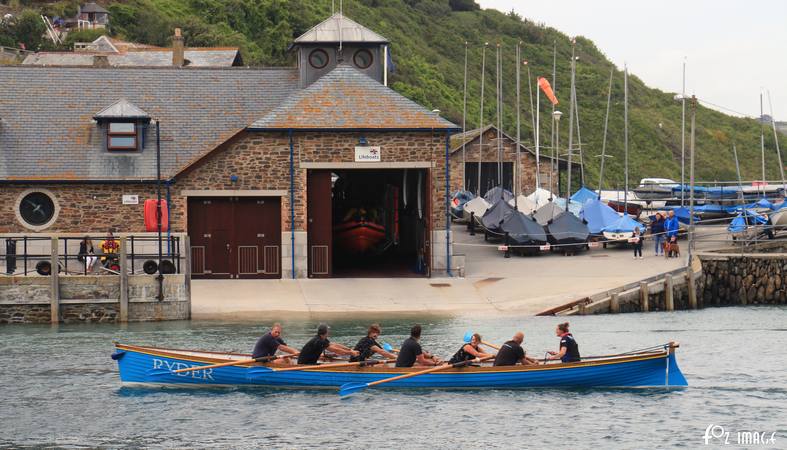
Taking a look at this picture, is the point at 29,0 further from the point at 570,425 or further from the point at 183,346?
the point at 570,425

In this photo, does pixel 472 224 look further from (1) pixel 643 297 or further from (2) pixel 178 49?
(1) pixel 643 297

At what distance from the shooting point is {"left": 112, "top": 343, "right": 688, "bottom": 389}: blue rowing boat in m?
28.6

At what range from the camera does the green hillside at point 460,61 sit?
9956cm

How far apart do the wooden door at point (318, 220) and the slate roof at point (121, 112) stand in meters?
6.54

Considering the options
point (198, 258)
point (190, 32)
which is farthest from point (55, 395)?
point (190, 32)

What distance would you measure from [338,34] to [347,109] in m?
6.85

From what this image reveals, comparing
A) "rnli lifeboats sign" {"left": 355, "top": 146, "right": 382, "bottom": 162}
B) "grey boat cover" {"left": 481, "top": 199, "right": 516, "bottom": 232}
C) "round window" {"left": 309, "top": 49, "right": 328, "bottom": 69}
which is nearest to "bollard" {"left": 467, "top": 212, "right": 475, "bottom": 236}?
"grey boat cover" {"left": 481, "top": 199, "right": 516, "bottom": 232}

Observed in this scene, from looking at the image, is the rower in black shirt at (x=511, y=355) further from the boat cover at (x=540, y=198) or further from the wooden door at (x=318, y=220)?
the boat cover at (x=540, y=198)

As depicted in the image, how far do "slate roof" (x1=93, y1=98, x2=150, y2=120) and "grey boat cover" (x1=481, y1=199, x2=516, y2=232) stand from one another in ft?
51.7

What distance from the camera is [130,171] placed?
44688mm

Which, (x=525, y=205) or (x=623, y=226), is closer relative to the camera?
(x=623, y=226)

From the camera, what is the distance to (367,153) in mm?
43375

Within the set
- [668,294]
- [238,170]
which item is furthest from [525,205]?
[238,170]

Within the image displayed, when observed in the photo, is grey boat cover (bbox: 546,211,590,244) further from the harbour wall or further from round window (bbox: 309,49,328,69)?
the harbour wall
